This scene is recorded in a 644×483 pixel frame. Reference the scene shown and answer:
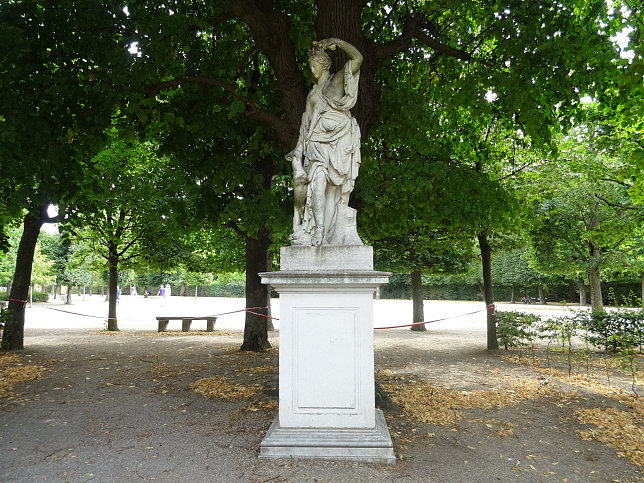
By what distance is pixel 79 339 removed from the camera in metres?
13.7

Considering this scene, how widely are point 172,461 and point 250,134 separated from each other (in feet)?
19.8

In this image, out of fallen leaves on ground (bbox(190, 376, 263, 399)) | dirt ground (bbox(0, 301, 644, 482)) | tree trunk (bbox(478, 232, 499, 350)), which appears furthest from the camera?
tree trunk (bbox(478, 232, 499, 350))

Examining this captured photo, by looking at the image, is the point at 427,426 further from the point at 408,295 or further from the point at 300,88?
the point at 408,295

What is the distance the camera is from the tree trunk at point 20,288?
10750 mm

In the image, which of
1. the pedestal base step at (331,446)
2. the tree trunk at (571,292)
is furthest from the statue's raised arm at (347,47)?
the tree trunk at (571,292)

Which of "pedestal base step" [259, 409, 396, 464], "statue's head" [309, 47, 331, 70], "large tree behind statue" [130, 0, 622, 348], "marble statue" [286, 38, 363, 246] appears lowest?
"pedestal base step" [259, 409, 396, 464]

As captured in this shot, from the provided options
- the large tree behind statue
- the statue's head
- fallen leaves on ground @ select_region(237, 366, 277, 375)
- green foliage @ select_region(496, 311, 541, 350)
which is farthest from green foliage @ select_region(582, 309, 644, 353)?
the statue's head

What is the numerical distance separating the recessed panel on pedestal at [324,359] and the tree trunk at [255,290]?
20.4 feet

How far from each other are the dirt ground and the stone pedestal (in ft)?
1.53

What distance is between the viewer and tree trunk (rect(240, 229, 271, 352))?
35.5 feet

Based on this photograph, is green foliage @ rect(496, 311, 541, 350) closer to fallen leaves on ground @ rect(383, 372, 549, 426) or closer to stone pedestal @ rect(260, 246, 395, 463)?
fallen leaves on ground @ rect(383, 372, 549, 426)

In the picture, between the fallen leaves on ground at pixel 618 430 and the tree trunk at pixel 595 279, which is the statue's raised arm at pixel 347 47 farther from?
the tree trunk at pixel 595 279

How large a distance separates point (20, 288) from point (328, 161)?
980 cm

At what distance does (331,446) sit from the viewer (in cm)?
437
